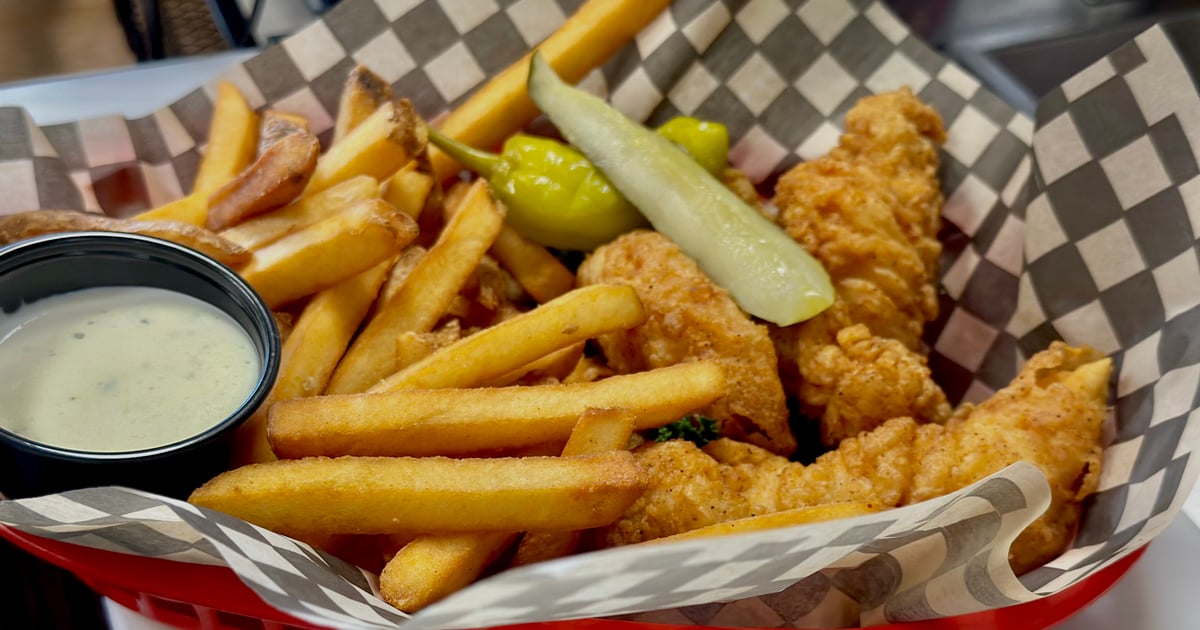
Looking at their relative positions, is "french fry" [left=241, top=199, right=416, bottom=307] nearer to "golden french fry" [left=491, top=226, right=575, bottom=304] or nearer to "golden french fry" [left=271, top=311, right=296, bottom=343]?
"golden french fry" [left=271, top=311, right=296, bottom=343]

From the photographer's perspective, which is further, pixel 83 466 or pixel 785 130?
pixel 785 130

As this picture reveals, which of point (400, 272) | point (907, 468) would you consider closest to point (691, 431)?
point (907, 468)

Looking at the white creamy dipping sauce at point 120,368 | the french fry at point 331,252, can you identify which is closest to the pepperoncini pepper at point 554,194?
the french fry at point 331,252

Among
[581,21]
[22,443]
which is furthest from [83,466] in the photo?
[581,21]

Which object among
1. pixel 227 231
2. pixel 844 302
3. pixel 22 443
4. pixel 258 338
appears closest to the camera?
pixel 22 443

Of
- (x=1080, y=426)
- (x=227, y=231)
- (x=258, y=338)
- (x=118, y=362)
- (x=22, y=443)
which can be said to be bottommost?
(x=22, y=443)

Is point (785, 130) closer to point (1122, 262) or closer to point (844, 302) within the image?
point (844, 302)

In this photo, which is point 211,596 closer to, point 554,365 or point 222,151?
point 554,365
